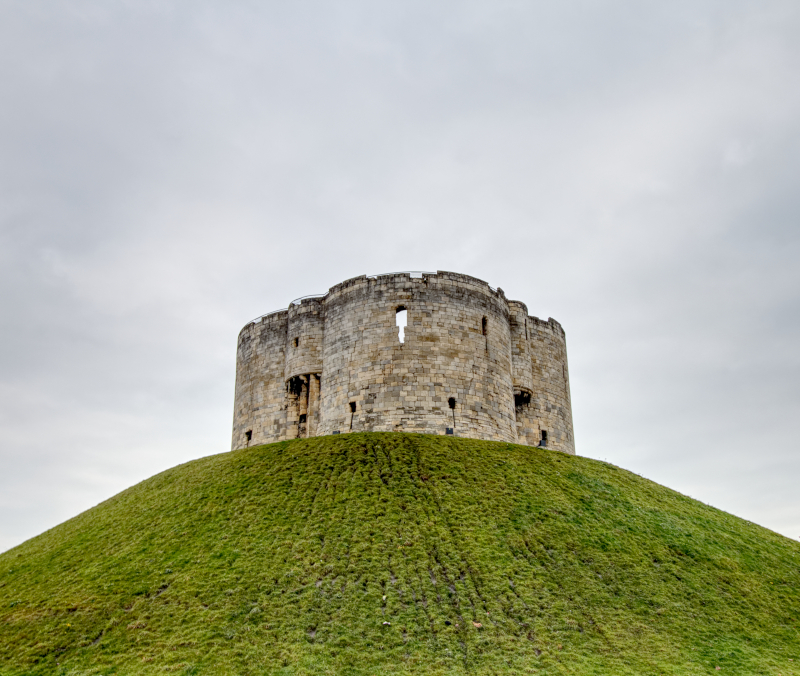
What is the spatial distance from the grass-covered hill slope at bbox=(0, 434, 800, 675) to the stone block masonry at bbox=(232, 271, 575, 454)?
2309 millimetres

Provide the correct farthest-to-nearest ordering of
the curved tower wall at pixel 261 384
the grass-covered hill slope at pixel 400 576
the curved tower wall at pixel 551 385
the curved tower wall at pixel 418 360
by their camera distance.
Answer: the curved tower wall at pixel 551 385 < the curved tower wall at pixel 261 384 < the curved tower wall at pixel 418 360 < the grass-covered hill slope at pixel 400 576

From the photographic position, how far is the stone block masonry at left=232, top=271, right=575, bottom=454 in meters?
34.4

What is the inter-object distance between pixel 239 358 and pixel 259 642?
26.7 meters

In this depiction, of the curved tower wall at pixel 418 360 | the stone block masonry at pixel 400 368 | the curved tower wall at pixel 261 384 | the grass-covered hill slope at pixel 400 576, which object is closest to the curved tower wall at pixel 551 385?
the stone block masonry at pixel 400 368

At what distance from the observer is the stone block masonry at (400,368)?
34406mm

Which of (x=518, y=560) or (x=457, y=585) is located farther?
(x=518, y=560)

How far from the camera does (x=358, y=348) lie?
117ft

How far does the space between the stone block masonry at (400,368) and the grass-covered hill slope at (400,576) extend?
7.58ft

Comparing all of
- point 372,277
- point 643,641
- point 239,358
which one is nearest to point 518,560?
point 643,641

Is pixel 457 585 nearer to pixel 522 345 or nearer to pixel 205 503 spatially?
pixel 205 503

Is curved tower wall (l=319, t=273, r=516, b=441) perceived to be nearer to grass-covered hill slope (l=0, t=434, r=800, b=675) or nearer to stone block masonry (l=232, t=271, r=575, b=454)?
stone block masonry (l=232, t=271, r=575, b=454)

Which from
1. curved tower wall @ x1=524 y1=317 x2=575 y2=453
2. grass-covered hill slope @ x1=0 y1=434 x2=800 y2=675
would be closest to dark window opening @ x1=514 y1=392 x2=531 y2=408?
curved tower wall @ x1=524 y1=317 x2=575 y2=453

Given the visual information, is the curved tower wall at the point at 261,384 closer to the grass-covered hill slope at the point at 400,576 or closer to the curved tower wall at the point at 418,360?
the curved tower wall at the point at 418,360

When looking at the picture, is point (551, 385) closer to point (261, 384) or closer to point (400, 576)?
point (261, 384)
